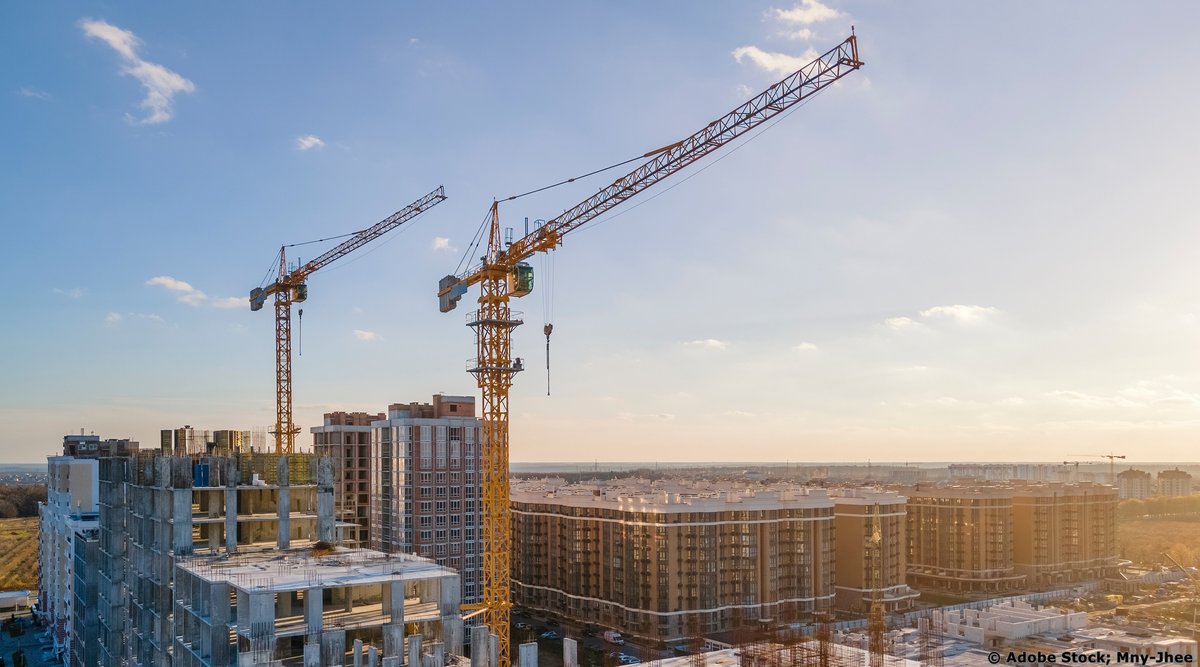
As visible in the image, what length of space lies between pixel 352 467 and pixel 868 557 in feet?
142

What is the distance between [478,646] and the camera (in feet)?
71.8

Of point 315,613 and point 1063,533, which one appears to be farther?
point 1063,533

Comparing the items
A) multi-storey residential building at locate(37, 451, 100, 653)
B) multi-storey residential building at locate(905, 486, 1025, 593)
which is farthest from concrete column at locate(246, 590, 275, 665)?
multi-storey residential building at locate(905, 486, 1025, 593)

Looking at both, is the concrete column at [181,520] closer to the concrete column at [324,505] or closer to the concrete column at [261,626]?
the concrete column at [324,505]

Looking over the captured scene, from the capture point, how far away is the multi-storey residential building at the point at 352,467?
70.8 metres

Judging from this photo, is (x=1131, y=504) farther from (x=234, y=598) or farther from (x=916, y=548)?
(x=234, y=598)

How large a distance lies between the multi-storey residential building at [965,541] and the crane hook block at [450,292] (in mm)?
62046

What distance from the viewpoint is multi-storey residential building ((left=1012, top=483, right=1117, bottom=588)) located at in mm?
90812

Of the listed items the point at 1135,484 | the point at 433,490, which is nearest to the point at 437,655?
the point at 433,490

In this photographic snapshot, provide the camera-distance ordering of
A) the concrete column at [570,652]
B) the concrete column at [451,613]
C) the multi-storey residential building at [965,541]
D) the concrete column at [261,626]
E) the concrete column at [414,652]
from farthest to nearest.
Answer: the multi-storey residential building at [965,541] → the concrete column at [570,652] → the concrete column at [451,613] → the concrete column at [261,626] → the concrete column at [414,652]

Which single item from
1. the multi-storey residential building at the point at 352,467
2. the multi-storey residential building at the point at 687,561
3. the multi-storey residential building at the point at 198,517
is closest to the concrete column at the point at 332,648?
the multi-storey residential building at the point at 198,517

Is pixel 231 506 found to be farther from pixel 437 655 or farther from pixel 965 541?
pixel 965 541

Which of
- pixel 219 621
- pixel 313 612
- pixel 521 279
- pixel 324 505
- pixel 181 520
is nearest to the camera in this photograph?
pixel 313 612

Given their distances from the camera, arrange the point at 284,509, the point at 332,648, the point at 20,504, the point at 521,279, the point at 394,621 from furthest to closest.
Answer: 1. the point at 20,504
2. the point at 521,279
3. the point at 284,509
4. the point at 394,621
5. the point at 332,648
